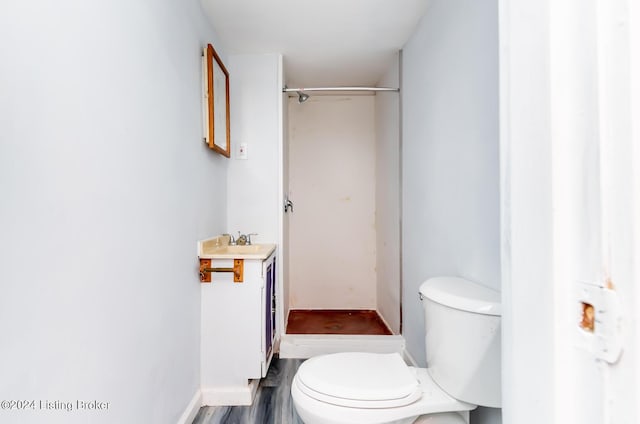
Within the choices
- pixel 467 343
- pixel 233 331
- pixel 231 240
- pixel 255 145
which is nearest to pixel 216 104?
pixel 255 145

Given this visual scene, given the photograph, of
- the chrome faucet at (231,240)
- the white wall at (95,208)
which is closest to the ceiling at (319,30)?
the white wall at (95,208)

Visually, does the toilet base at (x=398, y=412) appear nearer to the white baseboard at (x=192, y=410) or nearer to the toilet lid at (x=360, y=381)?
the toilet lid at (x=360, y=381)

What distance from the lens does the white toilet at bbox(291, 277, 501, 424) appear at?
3.32 ft

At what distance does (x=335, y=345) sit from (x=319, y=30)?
2068mm

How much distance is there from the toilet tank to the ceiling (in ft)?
5.13

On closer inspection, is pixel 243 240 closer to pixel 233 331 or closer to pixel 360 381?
pixel 233 331

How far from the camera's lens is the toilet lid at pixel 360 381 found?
1.03 metres

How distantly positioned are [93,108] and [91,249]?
387 mm

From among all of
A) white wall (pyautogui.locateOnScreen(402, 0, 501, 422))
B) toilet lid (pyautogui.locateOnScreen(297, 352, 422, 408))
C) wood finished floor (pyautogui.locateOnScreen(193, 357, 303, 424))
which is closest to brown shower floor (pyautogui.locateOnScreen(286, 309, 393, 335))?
white wall (pyautogui.locateOnScreen(402, 0, 501, 422))

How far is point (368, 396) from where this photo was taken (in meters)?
1.03

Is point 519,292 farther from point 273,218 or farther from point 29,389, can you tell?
point 273,218

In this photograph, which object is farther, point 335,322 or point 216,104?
point 335,322

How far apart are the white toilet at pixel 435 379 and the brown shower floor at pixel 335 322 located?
57.2 inches

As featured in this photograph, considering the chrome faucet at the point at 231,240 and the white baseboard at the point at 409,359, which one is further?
the chrome faucet at the point at 231,240
